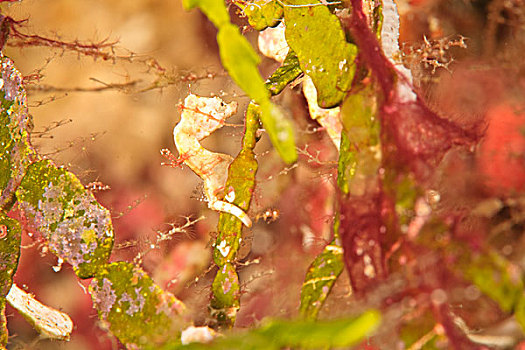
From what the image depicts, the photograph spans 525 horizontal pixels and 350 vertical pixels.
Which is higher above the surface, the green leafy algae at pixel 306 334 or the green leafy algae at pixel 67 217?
the green leafy algae at pixel 67 217

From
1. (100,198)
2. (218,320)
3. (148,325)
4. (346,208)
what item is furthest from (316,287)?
(100,198)

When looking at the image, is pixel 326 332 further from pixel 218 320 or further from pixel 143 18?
pixel 143 18

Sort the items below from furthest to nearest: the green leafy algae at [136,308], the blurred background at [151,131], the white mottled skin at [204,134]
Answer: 1. the blurred background at [151,131]
2. the white mottled skin at [204,134]
3. the green leafy algae at [136,308]

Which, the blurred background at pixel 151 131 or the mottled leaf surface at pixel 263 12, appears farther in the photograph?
the blurred background at pixel 151 131

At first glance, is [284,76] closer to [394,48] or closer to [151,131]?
→ [394,48]

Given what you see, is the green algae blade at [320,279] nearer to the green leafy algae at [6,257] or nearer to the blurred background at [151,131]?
the blurred background at [151,131]

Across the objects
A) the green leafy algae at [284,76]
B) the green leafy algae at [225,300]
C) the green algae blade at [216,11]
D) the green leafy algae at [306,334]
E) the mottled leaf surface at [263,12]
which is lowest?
the green leafy algae at [225,300]

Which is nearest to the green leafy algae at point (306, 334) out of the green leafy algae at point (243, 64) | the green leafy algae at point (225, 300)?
the green leafy algae at point (243, 64)

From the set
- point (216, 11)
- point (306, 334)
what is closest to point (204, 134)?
point (216, 11)
